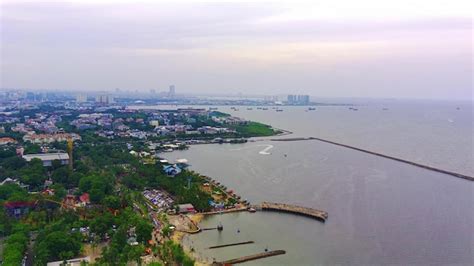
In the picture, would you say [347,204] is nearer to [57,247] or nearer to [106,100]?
[57,247]

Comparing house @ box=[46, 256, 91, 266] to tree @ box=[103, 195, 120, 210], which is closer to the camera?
house @ box=[46, 256, 91, 266]

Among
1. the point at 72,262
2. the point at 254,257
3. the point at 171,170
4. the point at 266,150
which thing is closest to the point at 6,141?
the point at 171,170

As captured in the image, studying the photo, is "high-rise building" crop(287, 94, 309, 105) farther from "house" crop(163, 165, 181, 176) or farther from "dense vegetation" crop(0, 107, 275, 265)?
"house" crop(163, 165, 181, 176)

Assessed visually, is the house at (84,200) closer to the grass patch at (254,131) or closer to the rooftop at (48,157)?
the rooftop at (48,157)

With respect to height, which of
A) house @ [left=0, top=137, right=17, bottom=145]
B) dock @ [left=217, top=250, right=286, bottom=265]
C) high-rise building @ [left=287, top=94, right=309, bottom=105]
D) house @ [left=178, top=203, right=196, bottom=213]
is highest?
high-rise building @ [left=287, top=94, right=309, bottom=105]

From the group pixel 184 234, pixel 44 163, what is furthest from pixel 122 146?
pixel 184 234

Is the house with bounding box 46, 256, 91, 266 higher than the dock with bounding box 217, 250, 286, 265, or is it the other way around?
the house with bounding box 46, 256, 91, 266

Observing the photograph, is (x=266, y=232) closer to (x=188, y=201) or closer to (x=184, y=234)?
(x=184, y=234)

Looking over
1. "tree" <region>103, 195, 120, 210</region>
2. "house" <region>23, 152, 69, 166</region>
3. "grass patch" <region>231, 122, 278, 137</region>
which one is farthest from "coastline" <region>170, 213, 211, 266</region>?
"grass patch" <region>231, 122, 278, 137</region>
